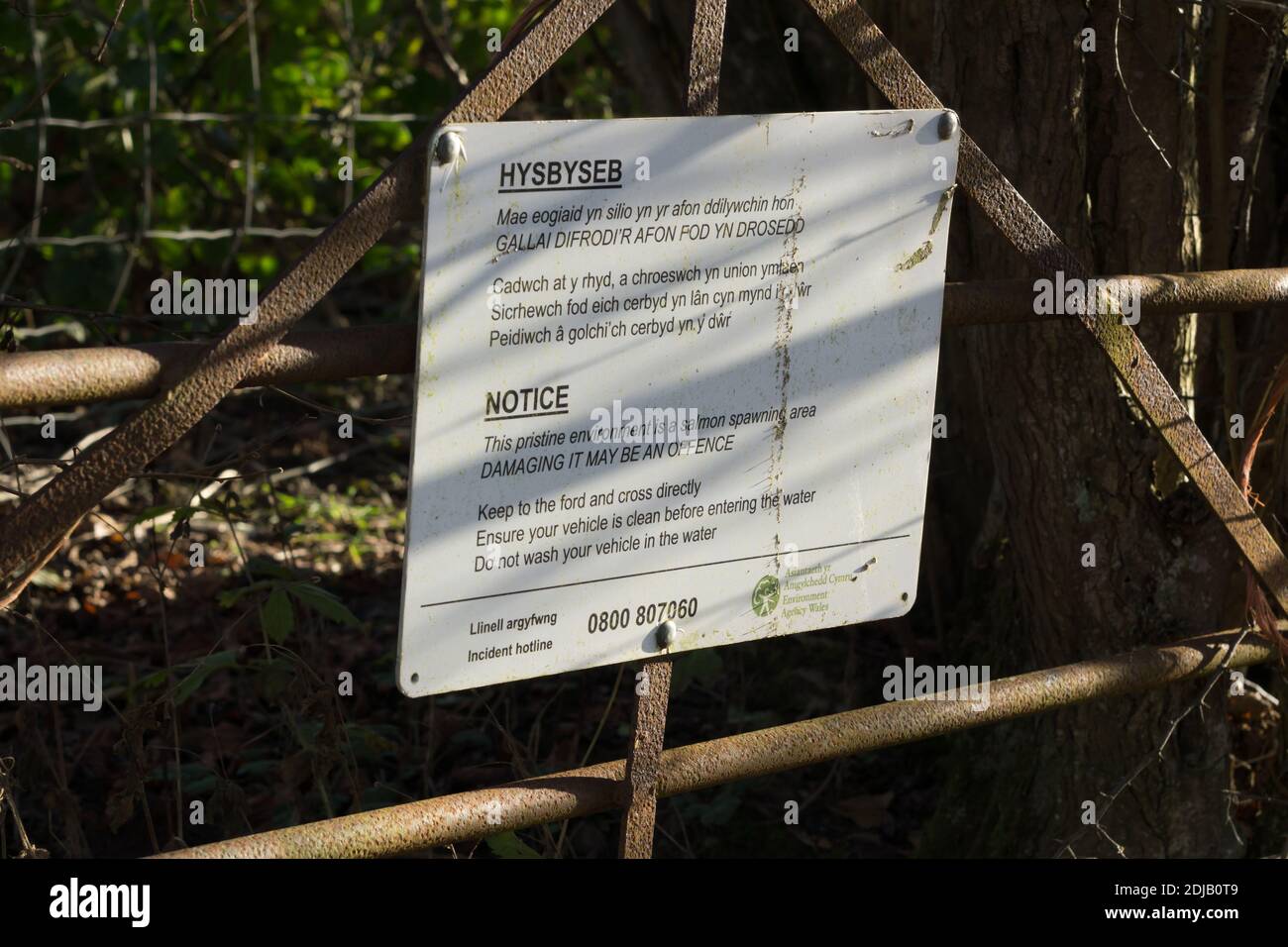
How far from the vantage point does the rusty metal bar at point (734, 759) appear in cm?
137

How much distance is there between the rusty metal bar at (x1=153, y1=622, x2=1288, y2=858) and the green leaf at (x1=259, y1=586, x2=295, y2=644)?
92cm

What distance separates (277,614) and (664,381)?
114cm

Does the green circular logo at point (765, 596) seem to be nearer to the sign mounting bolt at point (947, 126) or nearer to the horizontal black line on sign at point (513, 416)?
the horizontal black line on sign at point (513, 416)

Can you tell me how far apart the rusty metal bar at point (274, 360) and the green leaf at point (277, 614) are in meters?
1.07

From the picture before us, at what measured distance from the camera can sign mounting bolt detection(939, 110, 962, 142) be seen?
1624mm

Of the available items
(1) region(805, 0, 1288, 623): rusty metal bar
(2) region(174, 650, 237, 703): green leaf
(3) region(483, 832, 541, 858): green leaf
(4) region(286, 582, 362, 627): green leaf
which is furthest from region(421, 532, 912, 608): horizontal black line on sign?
(4) region(286, 582, 362, 627): green leaf

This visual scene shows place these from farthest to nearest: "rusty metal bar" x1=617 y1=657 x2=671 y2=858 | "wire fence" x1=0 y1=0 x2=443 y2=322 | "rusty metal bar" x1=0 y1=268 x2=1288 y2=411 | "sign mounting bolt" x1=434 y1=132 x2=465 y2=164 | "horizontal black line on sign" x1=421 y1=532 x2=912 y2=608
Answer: "wire fence" x1=0 y1=0 x2=443 y2=322 < "rusty metal bar" x1=617 y1=657 x2=671 y2=858 < "horizontal black line on sign" x1=421 y1=532 x2=912 y2=608 < "sign mounting bolt" x1=434 y1=132 x2=465 y2=164 < "rusty metal bar" x1=0 y1=268 x2=1288 y2=411

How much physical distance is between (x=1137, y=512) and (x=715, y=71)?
3.89 ft

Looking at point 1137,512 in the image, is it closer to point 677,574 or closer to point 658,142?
point 677,574

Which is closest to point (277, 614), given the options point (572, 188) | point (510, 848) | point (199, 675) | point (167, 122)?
point (199, 675)

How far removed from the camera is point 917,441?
5.75 ft

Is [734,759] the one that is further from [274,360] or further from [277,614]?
[277,614]

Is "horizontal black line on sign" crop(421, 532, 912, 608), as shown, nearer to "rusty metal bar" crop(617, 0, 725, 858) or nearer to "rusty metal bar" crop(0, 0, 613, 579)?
"rusty metal bar" crop(617, 0, 725, 858)
